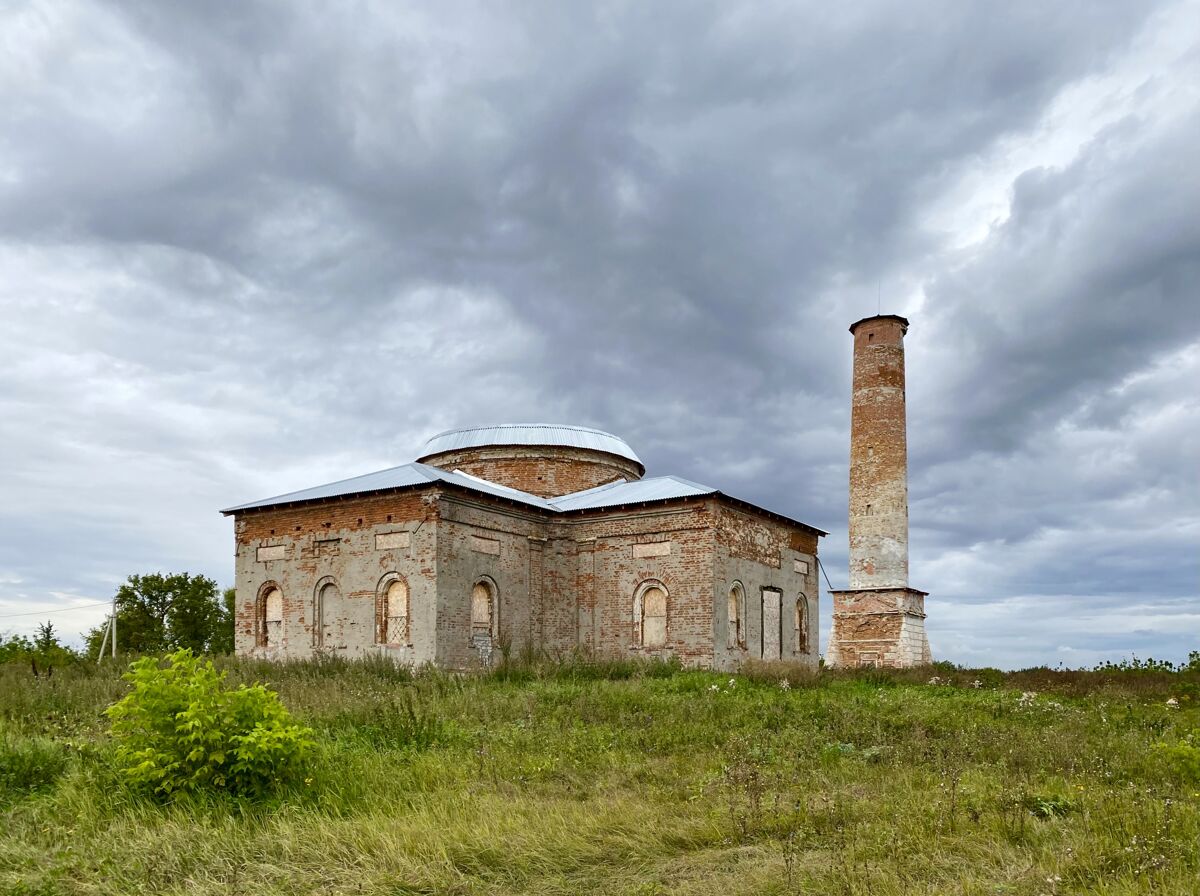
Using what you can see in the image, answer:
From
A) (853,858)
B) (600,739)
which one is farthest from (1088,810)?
(600,739)

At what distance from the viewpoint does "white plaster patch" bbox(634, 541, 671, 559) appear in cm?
2423

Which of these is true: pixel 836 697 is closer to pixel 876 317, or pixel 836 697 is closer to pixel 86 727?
pixel 86 727

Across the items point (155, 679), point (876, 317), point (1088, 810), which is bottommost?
point (1088, 810)

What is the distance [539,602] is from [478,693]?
1000 centimetres

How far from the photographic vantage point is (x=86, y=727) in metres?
11.8

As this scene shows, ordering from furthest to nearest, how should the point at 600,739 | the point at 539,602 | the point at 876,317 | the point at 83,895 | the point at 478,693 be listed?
the point at 876,317, the point at 539,602, the point at 478,693, the point at 600,739, the point at 83,895

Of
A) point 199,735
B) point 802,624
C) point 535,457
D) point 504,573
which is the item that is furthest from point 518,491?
point 199,735

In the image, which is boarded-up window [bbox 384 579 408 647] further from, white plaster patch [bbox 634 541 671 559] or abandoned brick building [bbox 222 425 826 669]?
white plaster patch [bbox 634 541 671 559]

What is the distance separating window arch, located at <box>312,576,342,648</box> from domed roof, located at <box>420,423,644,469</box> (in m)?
7.74

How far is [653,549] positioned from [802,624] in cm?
623

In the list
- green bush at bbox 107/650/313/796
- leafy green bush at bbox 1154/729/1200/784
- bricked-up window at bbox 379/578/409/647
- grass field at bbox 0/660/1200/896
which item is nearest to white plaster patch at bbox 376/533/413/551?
bricked-up window at bbox 379/578/409/647

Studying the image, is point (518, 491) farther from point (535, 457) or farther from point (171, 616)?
point (171, 616)

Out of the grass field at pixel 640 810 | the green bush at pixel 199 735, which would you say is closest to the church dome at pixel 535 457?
the grass field at pixel 640 810

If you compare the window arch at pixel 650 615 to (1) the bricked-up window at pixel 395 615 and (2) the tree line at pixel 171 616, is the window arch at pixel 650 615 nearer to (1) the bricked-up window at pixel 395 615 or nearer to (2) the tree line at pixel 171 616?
(1) the bricked-up window at pixel 395 615
